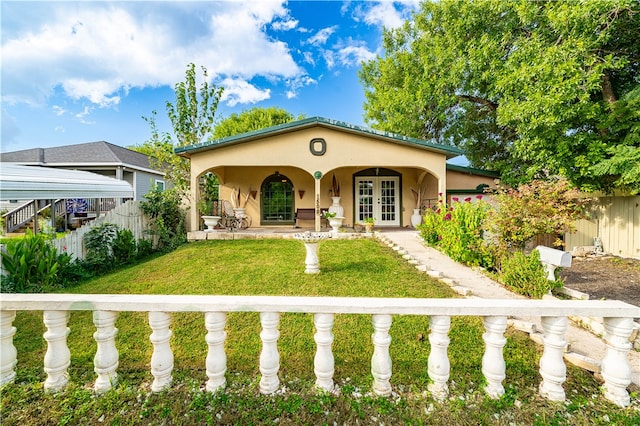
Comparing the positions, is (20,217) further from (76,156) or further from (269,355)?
(269,355)

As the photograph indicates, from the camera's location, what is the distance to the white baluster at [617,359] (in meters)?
1.57

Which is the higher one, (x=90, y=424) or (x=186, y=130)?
(x=186, y=130)

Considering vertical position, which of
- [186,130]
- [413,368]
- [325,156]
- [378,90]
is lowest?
[413,368]

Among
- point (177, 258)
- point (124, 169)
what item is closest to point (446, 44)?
point (177, 258)

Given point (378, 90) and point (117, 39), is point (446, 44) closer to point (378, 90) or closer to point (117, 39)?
point (378, 90)

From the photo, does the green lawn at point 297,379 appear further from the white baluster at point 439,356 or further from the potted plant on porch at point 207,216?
the potted plant on porch at point 207,216

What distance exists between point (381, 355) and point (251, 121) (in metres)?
24.8

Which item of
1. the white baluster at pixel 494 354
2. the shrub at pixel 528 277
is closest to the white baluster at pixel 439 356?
the white baluster at pixel 494 354

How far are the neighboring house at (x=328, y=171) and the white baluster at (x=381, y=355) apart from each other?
7534mm

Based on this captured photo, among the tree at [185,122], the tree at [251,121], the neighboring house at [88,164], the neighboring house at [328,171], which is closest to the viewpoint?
the neighboring house at [328,171]

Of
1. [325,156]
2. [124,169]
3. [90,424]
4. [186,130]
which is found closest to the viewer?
[90,424]

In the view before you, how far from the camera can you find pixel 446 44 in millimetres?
12602

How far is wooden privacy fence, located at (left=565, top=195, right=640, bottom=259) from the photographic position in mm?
7586

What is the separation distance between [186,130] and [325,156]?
7.28 meters
